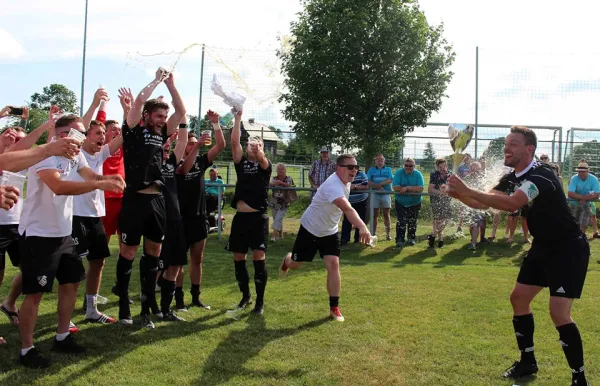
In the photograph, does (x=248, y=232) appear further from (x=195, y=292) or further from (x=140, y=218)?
(x=140, y=218)

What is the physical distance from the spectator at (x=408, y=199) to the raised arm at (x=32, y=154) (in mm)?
9334

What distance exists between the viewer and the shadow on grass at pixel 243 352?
4688 mm

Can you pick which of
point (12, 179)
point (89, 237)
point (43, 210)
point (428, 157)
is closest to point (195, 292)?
point (89, 237)

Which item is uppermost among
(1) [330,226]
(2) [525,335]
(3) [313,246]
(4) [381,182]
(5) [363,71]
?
(5) [363,71]

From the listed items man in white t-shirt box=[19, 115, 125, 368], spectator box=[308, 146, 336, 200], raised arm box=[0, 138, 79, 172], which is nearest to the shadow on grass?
man in white t-shirt box=[19, 115, 125, 368]

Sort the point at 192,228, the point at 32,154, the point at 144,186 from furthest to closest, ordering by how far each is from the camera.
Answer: the point at 192,228 → the point at 144,186 → the point at 32,154

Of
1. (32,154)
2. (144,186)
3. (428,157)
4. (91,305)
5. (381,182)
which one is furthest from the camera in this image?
(428,157)

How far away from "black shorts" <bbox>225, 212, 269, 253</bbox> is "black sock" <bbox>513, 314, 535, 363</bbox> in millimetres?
3112

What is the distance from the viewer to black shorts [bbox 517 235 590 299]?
4484mm

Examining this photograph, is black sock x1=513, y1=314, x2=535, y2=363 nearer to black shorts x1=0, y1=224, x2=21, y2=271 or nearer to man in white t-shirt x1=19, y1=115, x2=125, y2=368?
man in white t-shirt x1=19, y1=115, x2=125, y2=368

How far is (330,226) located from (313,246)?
34 cm

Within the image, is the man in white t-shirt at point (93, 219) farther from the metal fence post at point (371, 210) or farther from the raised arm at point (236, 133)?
the metal fence post at point (371, 210)

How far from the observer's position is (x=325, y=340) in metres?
5.64

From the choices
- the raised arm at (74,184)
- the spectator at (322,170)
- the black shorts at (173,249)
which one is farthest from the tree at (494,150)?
the raised arm at (74,184)
